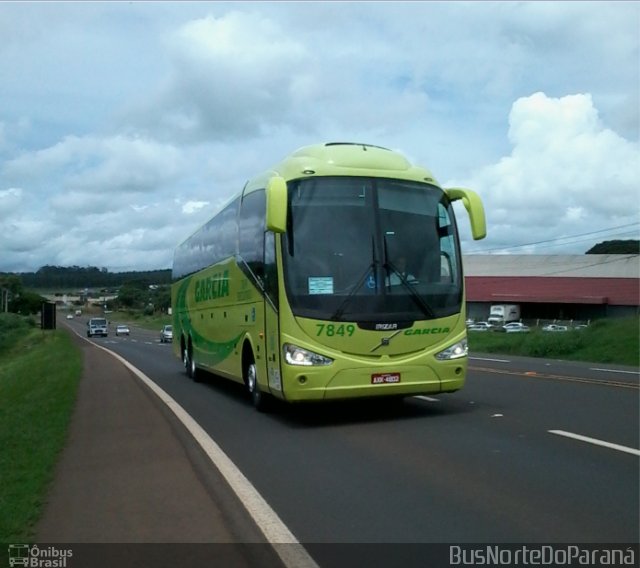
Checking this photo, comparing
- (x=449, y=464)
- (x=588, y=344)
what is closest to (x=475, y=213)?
(x=449, y=464)

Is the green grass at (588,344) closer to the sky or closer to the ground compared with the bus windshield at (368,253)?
closer to the ground

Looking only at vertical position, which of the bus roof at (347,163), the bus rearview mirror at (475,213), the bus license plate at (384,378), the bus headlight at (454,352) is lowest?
the bus license plate at (384,378)

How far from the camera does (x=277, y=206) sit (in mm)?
10594

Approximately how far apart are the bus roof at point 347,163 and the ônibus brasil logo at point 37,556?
666 centimetres

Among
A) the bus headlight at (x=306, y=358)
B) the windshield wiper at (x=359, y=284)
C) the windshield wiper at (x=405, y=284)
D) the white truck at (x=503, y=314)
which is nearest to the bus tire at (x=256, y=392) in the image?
the bus headlight at (x=306, y=358)

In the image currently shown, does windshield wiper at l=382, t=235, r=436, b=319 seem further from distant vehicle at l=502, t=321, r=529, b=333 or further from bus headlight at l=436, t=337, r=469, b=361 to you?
distant vehicle at l=502, t=321, r=529, b=333

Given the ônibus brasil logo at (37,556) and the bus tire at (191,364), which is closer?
the ônibus brasil logo at (37,556)

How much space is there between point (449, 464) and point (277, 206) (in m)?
4.08

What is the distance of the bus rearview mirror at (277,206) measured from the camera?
10.5 metres

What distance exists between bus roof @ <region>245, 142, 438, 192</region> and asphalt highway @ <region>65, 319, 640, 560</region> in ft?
11.8

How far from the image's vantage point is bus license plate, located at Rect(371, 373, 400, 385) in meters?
11.1

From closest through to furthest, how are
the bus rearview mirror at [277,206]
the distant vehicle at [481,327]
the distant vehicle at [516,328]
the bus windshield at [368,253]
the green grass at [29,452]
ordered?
the green grass at [29,452] → the bus rearview mirror at [277,206] → the bus windshield at [368,253] → the distant vehicle at [516,328] → the distant vehicle at [481,327]

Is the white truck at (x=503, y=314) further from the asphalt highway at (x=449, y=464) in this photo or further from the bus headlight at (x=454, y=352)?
the bus headlight at (x=454, y=352)

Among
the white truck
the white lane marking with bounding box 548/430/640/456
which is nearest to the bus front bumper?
the white lane marking with bounding box 548/430/640/456
